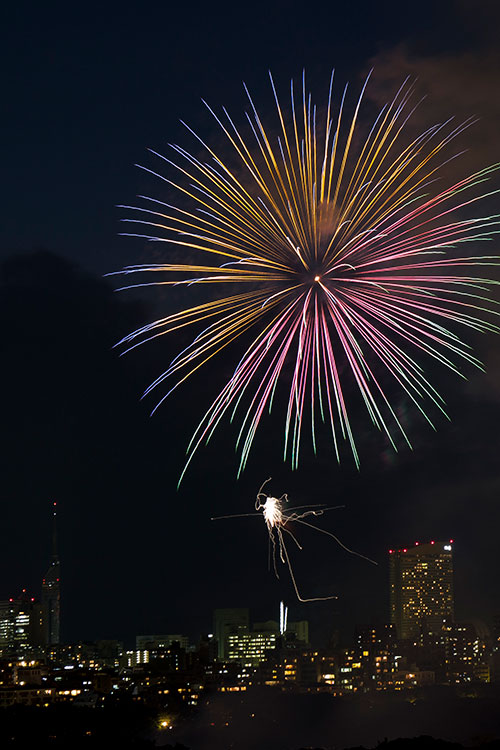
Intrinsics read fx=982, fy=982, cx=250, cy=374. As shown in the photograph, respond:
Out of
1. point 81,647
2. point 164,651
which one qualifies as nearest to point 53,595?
point 81,647

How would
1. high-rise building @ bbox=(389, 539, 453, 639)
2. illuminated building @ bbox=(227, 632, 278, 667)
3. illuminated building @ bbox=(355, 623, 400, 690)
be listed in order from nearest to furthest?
illuminated building @ bbox=(355, 623, 400, 690) < illuminated building @ bbox=(227, 632, 278, 667) < high-rise building @ bbox=(389, 539, 453, 639)

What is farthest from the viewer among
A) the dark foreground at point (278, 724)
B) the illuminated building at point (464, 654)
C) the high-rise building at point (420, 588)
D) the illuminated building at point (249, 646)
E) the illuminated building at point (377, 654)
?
the high-rise building at point (420, 588)

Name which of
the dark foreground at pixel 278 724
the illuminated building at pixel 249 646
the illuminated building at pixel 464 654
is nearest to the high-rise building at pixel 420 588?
the illuminated building at pixel 464 654

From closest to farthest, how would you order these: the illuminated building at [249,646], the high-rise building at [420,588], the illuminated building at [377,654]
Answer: the illuminated building at [377,654]
the illuminated building at [249,646]
the high-rise building at [420,588]

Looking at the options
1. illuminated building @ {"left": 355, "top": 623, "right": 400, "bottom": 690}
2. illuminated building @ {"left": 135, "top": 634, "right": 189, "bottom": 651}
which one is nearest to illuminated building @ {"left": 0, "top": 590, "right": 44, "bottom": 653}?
illuminated building @ {"left": 135, "top": 634, "right": 189, "bottom": 651}

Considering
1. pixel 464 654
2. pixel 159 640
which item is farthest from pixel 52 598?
pixel 464 654

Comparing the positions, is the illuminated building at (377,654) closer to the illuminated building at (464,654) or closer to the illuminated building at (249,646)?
the illuminated building at (464,654)

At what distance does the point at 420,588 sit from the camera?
131250mm

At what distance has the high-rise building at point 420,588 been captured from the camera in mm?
128375

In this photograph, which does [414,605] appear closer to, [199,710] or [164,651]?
[164,651]

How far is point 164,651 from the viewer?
96625mm

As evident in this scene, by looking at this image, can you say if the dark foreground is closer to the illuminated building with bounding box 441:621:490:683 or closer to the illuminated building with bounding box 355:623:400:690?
the illuminated building with bounding box 355:623:400:690

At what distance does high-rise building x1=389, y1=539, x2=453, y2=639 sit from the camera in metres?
128

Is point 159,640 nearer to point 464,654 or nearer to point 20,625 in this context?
point 20,625
